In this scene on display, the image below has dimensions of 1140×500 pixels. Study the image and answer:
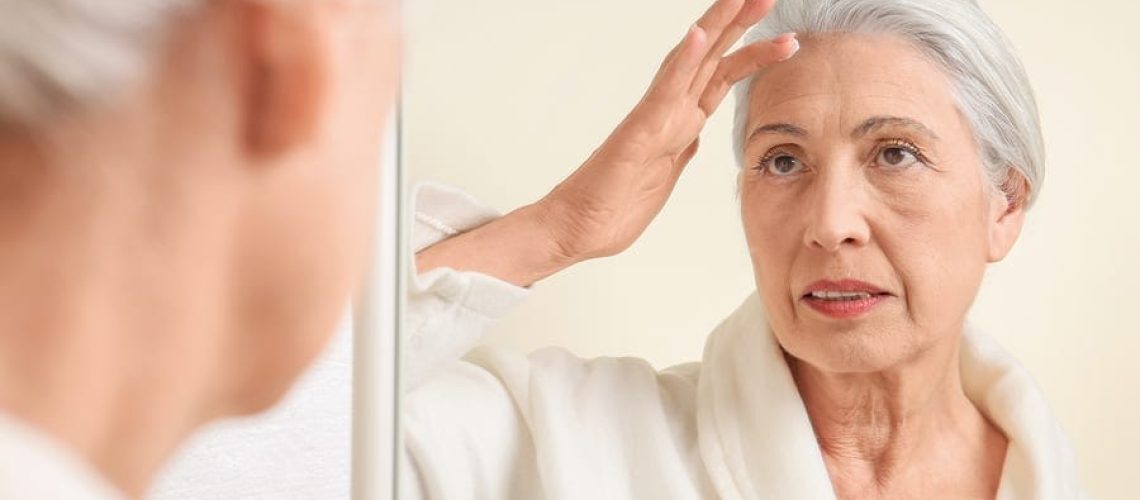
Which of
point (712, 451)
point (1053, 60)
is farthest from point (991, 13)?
point (712, 451)

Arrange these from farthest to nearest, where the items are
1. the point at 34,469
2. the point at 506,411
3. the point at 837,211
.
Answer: the point at 506,411
the point at 837,211
the point at 34,469

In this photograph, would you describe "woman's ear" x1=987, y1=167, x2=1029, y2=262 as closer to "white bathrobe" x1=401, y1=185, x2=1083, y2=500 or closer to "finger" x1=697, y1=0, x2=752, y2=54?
"white bathrobe" x1=401, y1=185, x2=1083, y2=500

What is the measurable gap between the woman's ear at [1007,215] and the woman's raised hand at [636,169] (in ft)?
0.42

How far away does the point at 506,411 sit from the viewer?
74 cm

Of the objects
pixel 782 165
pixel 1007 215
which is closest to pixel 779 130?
pixel 782 165

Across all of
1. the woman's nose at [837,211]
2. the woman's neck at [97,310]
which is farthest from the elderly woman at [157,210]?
the woman's nose at [837,211]

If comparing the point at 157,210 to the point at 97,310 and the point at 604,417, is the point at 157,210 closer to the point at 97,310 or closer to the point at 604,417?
the point at 97,310

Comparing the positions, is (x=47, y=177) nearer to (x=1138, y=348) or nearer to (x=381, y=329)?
(x=381, y=329)

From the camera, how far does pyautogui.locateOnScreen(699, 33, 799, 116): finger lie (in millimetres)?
663

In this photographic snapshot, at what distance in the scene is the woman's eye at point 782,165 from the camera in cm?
65

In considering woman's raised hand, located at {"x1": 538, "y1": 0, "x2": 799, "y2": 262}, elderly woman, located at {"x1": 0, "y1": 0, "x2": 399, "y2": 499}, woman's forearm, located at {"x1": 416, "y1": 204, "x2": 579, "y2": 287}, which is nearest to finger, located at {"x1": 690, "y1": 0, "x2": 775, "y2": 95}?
woman's raised hand, located at {"x1": 538, "y1": 0, "x2": 799, "y2": 262}

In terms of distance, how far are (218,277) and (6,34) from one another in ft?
0.21

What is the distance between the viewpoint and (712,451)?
0.72 metres

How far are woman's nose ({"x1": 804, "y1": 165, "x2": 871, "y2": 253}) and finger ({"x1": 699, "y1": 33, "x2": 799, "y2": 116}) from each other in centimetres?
7
